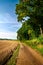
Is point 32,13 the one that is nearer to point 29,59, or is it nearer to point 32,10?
point 32,10

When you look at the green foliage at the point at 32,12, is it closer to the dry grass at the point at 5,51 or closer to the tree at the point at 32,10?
the tree at the point at 32,10

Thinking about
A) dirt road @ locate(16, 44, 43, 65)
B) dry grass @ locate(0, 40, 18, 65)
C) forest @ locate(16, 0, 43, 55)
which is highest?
forest @ locate(16, 0, 43, 55)

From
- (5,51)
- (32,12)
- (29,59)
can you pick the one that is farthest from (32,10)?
(29,59)

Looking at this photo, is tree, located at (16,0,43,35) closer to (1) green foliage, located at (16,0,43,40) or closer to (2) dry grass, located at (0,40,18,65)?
(1) green foliage, located at (16,0,43,40)

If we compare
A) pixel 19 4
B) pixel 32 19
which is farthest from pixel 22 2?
pixel 32 19

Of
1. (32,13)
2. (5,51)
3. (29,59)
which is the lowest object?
(29,59)

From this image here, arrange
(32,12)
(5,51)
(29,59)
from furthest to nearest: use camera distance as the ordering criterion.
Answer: (32,12)
(5,51)
(29,59)

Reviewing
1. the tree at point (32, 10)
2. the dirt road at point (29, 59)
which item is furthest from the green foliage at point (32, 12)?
the dirt road at point (29, 59)

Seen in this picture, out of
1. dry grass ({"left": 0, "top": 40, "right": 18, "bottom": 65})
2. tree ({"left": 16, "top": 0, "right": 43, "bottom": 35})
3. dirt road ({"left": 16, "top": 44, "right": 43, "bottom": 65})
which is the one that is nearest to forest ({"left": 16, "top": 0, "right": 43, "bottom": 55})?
tree ({"left": 16, "top": 0, "right": 43, "bottom": 35})

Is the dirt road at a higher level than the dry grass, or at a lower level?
lower

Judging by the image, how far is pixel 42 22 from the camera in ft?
171

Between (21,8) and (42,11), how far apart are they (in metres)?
5.73

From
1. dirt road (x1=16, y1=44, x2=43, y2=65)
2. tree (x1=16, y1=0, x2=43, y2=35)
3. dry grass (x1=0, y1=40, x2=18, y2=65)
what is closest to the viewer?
dirt road (x1=16, y1=44, x2=43, y2=65)

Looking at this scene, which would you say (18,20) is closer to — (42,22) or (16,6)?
(16,6)
